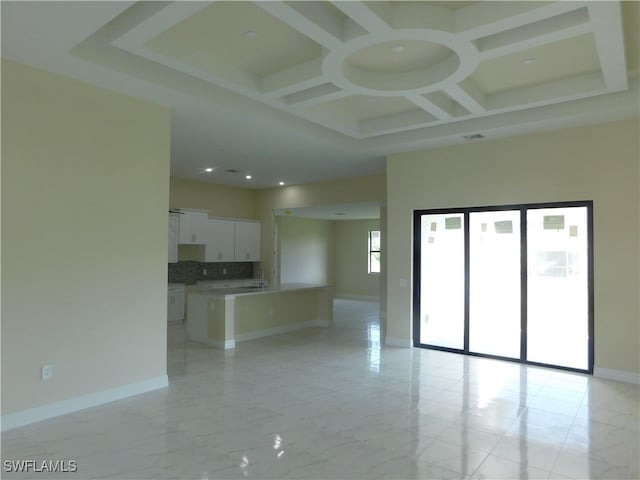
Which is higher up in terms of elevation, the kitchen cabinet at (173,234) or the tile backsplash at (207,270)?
the kitchen cabinet at (173,234)

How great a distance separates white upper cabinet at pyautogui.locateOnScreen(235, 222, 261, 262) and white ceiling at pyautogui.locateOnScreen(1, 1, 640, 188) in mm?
3760

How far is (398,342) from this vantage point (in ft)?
21.4

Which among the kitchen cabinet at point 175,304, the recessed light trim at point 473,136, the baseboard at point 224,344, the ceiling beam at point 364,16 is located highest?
the ceiling beam at point 364,16

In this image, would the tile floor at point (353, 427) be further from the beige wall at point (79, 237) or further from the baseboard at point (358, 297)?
the baseboard at point (358, 297)

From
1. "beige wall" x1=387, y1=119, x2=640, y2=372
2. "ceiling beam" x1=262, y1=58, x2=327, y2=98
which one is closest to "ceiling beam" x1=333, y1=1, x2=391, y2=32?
"ceiling beam" x1=262, y1=58, x2=327, y2=98

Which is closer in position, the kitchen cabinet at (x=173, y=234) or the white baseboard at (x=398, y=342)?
the white baseboard at (x=398, y=342)

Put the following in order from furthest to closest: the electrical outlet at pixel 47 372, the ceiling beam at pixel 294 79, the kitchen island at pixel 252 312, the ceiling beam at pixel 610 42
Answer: the kitchen island at pixel 252 312, the ceiling beam at pixel 294 79, the electrical outlet at pixel 47 372, the ceiling beam at pixel 610 42

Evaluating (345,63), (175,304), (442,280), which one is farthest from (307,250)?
(345,63)

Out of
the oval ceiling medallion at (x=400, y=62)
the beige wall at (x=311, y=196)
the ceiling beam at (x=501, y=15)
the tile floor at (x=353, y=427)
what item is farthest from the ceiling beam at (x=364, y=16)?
the beige wall at (x=311, y=196)

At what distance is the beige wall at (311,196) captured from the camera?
8578 millimetres

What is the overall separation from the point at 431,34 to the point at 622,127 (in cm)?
306

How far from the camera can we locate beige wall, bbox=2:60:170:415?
346 cm

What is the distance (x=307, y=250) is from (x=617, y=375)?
8.98m

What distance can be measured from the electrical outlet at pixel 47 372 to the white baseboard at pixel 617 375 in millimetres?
5667
